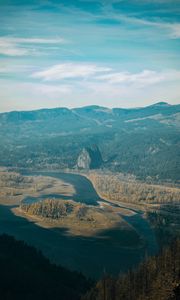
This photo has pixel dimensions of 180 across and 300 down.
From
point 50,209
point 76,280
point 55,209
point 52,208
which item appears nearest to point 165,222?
point 55,209

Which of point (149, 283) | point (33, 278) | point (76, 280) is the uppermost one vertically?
point (149, 283)

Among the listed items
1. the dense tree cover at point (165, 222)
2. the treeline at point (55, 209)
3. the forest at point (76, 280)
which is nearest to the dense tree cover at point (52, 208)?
the treeline at point (55, 209)

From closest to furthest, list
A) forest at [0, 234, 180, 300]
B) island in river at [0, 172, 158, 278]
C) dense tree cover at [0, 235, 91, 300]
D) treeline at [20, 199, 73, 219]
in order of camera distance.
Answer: forest at [0, 234, 180, 300] → dense tree cover at [0, 235, 91, 300] → island in river at [0, 172, 158, 278] → treeline at [20, 199, 73, 219]

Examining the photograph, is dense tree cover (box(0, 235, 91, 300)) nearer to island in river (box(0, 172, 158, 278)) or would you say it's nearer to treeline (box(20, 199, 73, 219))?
island in river (box(0, 172, 158, 278))

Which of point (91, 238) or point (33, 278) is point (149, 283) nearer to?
point (33, 278)

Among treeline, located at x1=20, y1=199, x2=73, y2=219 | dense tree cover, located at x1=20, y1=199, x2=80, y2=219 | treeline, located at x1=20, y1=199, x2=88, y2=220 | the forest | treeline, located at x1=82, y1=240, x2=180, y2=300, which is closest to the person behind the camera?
treeline, located at x1=82, y1=240, x2=180, y2=300

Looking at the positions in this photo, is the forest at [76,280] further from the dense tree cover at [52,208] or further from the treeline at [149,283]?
the dense tree cover at [52,208]

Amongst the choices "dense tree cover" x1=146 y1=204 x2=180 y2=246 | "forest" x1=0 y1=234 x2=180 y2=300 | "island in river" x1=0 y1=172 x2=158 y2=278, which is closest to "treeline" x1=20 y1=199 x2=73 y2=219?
"island in river" x1=0 y1=172 x2=158 y2=278
